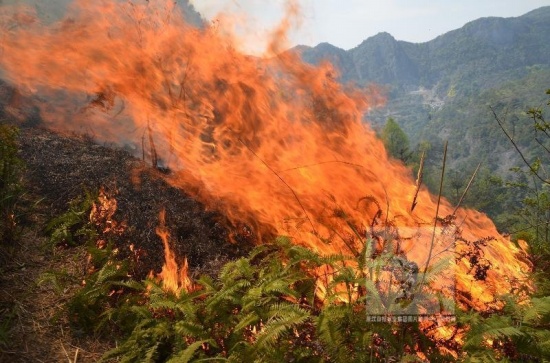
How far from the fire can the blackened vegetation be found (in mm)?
363

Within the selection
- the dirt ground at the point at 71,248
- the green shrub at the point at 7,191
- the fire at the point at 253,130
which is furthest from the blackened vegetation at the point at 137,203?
the green shrub at the point at 7,191

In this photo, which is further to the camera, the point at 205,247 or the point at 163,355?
the point at 205,247

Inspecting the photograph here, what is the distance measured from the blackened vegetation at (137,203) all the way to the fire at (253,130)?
0.36 m

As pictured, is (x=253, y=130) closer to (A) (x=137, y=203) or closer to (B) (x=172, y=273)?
(A) (x=137, y=203)

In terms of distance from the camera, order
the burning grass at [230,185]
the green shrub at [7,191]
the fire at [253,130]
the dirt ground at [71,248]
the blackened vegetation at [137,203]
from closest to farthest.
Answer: the dirt ground at [71,248], the burning grass at [230,185], the green shrub at [7,191], the blackened vegetation at [137,203], the fire at [253,130]

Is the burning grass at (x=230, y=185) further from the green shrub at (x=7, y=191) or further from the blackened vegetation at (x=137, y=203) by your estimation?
the green shrub at (x=7, y=191)

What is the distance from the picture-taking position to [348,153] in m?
7.35

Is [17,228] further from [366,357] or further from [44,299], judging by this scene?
[366,357]

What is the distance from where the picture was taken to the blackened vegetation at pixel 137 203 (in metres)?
5.71

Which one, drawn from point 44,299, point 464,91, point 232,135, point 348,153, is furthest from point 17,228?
point 464,91

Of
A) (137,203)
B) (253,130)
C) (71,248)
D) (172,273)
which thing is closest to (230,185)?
(253,130)

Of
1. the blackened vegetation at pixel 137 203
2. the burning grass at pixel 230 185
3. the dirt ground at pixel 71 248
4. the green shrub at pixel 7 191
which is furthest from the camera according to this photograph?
the blackened vegetation at pixel 137 203

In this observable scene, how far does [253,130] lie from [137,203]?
276 cm

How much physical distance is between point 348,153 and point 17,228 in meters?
6.06
